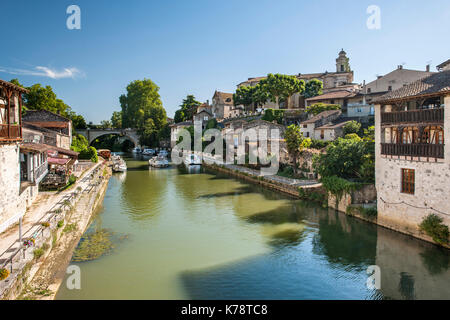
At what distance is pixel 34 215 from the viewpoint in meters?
15.1

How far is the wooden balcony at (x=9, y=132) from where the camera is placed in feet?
44.2

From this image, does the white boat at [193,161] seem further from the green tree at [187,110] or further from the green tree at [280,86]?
the green tree at [187,110]

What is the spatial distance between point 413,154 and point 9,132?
17.2 meters

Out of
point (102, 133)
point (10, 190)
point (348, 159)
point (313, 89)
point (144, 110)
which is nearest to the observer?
point (10, 190)

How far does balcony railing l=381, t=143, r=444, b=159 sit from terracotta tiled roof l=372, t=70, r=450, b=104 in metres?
2.09

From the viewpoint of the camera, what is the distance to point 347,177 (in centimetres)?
2089

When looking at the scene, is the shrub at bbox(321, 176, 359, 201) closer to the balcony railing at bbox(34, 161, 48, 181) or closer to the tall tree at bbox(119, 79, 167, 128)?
the balcony railing at bbox(34, 161, 48, 181)

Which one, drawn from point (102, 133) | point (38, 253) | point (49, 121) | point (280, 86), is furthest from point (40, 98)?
point (38, 253)

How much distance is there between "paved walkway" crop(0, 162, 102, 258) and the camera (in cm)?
1098

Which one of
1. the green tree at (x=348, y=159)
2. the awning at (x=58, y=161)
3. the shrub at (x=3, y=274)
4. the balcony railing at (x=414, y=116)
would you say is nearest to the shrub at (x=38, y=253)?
the shrub at (x=3, y=274)

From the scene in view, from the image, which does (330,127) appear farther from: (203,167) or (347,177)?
(203,167)

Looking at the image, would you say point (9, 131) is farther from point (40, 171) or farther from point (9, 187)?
point (40, 171)

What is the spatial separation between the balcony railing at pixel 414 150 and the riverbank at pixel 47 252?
14.7m
